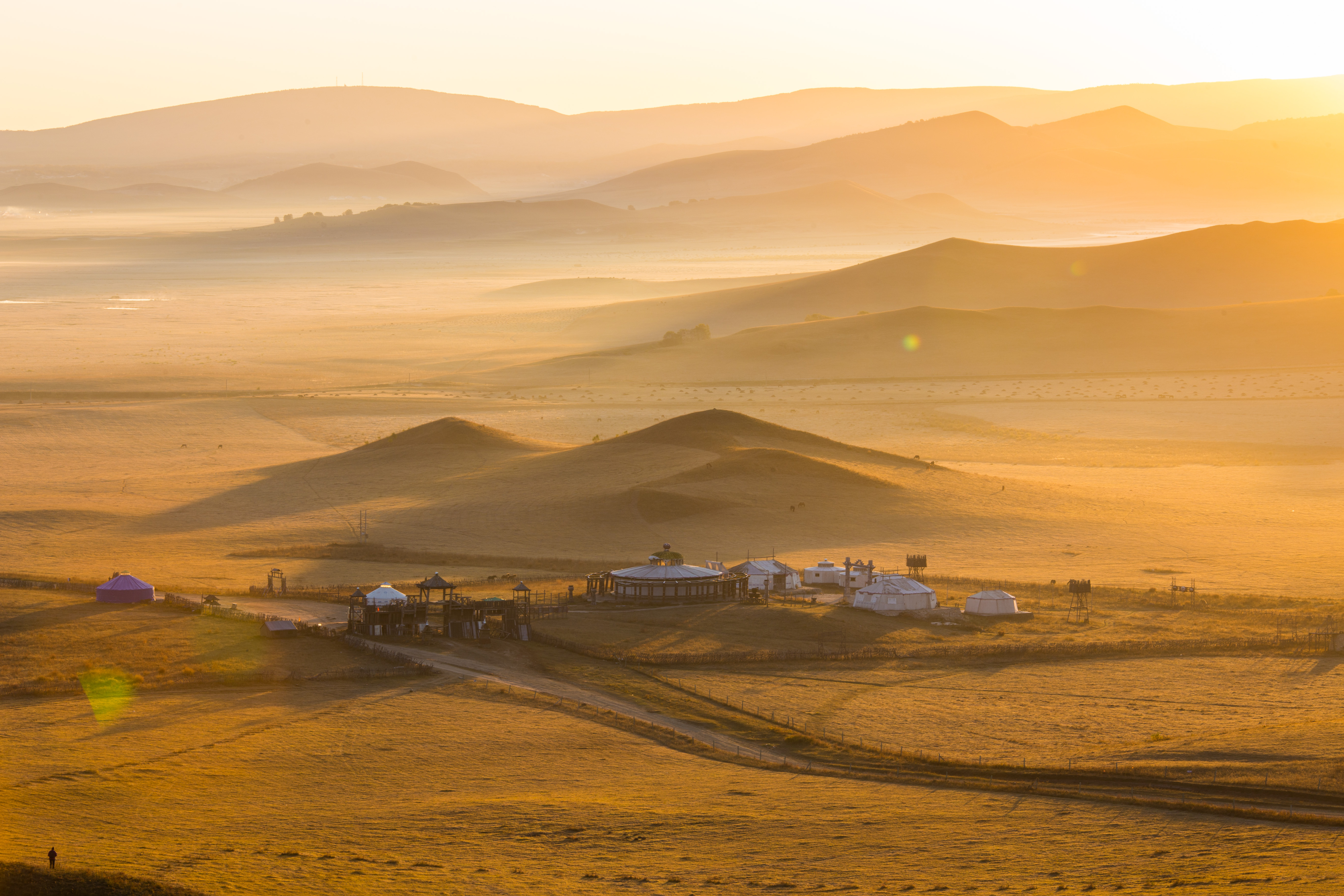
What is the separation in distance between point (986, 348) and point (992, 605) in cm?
7610

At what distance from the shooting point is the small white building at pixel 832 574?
5059cm

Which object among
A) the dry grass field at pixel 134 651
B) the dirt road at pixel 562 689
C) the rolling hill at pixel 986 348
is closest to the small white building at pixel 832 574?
the dirt road at pixel 562 689

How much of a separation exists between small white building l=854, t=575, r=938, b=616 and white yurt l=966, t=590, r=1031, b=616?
1313 millimetres

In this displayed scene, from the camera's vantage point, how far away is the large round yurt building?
48.8 metres

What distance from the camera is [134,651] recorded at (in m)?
41.3

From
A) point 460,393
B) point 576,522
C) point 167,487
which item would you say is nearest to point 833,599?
point 576,522

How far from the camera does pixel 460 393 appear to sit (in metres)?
105

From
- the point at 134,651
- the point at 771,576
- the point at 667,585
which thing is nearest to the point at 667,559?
the point at 667,585

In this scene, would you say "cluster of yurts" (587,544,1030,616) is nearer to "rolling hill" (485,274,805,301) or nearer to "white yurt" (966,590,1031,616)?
"white yurt" (966,590,1031,616)

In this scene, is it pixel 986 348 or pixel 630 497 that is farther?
pixel 986 348

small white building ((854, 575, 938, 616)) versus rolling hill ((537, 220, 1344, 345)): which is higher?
rolling hill ((537, 220, 1344, 345))

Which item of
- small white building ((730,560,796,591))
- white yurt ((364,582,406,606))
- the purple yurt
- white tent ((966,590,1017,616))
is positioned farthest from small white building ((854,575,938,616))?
the purple yurt

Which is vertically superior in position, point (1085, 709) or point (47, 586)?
point (47, 586)

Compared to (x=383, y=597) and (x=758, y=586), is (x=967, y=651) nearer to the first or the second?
(x=758, y=586)
